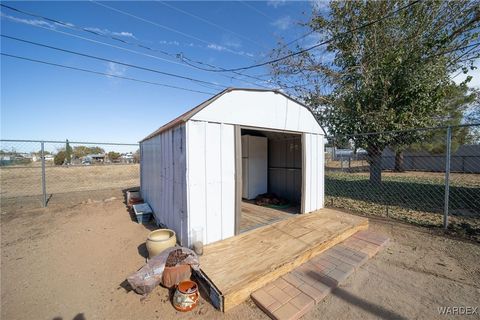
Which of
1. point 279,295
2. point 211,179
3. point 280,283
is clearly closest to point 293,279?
point 280,283

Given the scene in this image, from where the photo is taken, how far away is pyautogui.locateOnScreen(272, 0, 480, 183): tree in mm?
6477

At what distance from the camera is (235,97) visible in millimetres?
3555

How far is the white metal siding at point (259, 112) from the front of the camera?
336 centimetres

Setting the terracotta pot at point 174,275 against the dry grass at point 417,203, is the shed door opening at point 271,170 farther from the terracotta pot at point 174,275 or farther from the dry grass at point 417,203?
the terracotta pot at point 174,275

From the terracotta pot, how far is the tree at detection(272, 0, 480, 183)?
721 cm

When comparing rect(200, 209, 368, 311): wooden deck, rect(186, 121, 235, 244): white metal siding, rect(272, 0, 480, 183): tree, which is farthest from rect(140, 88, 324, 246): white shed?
rect(272, 0, 480, 183): tree

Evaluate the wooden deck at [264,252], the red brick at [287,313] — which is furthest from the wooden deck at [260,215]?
the red brick at [287,313]

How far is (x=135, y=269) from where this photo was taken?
314cm

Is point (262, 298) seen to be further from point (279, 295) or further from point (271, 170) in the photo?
point (271, 170)

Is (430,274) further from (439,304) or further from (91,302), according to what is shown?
(91,302)

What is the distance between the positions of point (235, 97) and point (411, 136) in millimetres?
7081

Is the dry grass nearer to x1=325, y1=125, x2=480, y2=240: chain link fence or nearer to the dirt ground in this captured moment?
x1=325, y1=125, x2=480, y2=240: chain link fence

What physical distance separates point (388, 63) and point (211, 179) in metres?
7.33

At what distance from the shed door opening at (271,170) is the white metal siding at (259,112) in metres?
1.22
